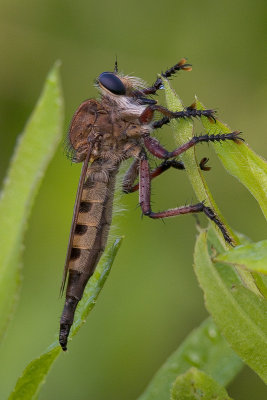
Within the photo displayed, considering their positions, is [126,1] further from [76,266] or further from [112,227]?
[76,266]

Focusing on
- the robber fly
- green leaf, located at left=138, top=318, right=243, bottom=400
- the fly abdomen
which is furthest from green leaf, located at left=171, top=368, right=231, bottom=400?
the robber fly

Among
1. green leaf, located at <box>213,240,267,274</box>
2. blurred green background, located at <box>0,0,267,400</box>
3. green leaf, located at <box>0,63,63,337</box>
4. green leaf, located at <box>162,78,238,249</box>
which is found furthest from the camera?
blurred green background, located at <box>0,0,267,400</box>

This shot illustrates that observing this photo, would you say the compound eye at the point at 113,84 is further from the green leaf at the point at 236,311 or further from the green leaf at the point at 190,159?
the green leaf at the point at 236,311

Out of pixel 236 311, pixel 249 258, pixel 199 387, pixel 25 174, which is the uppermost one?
pixel 25 174

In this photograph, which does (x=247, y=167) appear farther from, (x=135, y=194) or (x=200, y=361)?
(x=135, y=194)

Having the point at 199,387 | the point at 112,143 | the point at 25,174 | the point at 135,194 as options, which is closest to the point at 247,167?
the point at 199,387

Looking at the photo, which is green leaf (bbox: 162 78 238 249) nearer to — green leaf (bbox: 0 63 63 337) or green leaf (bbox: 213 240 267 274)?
green leaf (bbox: 213 240 267 274)
